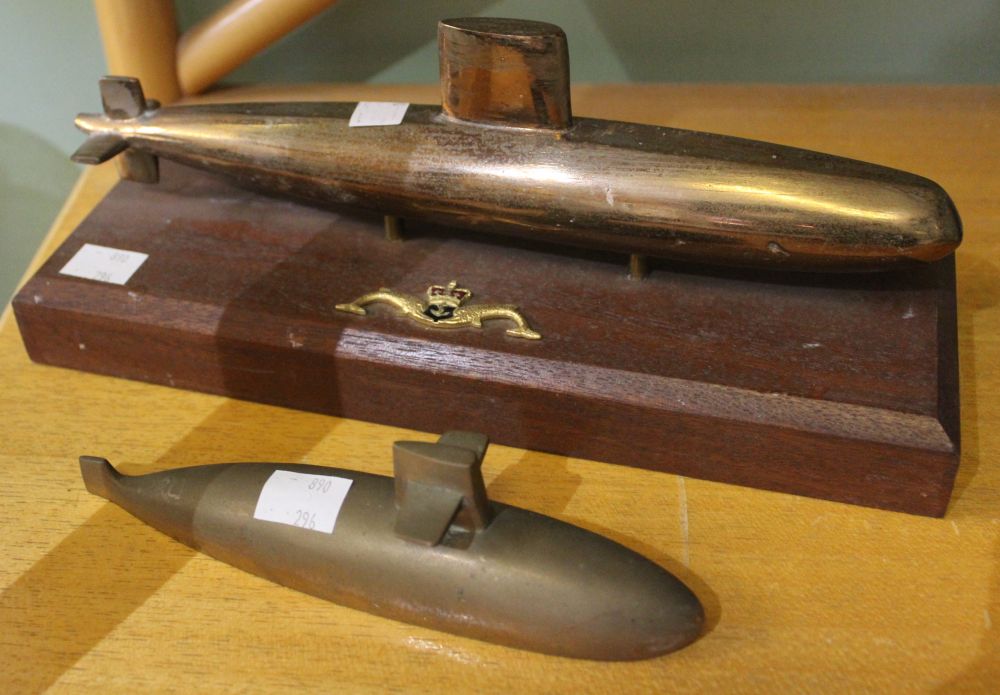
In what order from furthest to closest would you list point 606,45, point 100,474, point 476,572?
1. point 606,45
2. point 100,474
3. point 476,572

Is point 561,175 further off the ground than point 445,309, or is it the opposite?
point 561,175

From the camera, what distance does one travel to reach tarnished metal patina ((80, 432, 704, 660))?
810 mm

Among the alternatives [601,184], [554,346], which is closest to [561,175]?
[601,184]

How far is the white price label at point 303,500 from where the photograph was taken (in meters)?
0.87

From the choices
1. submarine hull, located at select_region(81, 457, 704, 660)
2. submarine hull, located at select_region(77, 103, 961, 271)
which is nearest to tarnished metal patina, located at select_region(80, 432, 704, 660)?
submarine hull, located at select_region(81, 457, 704, 660)

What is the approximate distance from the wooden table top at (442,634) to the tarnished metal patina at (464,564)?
0.03 metres

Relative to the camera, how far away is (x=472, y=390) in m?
1.01

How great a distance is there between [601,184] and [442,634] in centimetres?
44

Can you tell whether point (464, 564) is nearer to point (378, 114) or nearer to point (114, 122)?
point (378, 114)

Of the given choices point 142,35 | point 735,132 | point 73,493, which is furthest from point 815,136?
point 73,493

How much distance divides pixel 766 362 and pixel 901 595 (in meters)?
0.23

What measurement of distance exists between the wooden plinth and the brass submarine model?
0.05 metres

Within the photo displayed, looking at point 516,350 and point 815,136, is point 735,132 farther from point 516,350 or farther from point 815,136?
point 516,350

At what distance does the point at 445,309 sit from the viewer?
1.04 metres
